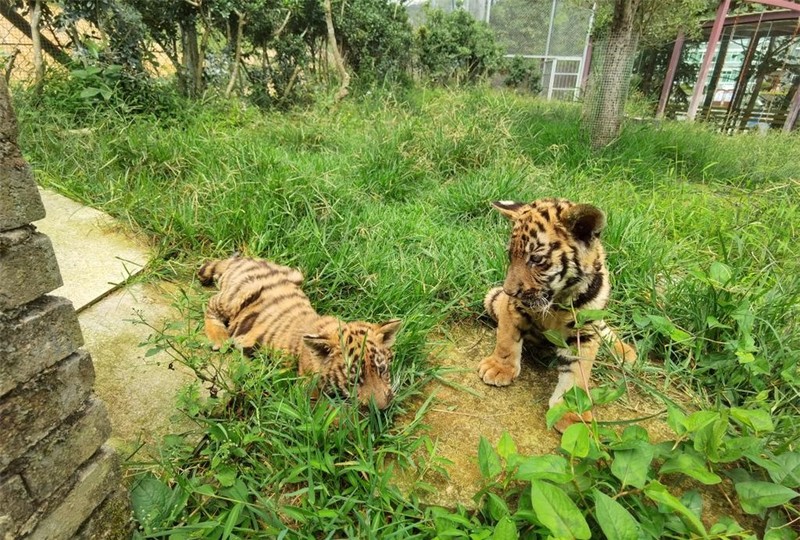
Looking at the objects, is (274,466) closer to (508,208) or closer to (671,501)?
(671,501)

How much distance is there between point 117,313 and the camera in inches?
108

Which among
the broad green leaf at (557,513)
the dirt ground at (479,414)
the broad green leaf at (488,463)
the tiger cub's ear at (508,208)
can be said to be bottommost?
the dirt ground at (479,414)

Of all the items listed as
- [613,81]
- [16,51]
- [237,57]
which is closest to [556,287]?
[613,81]

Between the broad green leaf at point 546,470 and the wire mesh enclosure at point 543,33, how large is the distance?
54.3 feet

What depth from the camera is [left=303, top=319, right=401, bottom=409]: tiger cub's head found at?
2102mm

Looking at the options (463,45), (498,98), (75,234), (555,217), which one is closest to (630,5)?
(498,98)

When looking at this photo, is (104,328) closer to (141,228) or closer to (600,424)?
(141,228)

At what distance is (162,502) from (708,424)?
6.60ft

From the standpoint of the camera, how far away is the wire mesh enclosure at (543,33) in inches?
616

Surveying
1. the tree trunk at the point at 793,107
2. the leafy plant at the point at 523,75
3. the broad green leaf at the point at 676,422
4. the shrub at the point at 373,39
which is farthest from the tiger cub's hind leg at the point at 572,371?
the leafy plant at the point at 523,75

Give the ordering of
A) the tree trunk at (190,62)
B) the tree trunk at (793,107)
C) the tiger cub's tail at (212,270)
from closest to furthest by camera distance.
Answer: the tiger cub's tail at (212,270), the tree trunk at (190,62), the tree trunk at (793,107)

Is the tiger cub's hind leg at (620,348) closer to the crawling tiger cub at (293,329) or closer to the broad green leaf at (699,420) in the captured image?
the broad green leaf at (699,420)

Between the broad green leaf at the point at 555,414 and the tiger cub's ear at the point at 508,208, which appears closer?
the broad green leaf at the point at 555,414

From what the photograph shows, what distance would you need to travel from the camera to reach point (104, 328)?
260 cm
